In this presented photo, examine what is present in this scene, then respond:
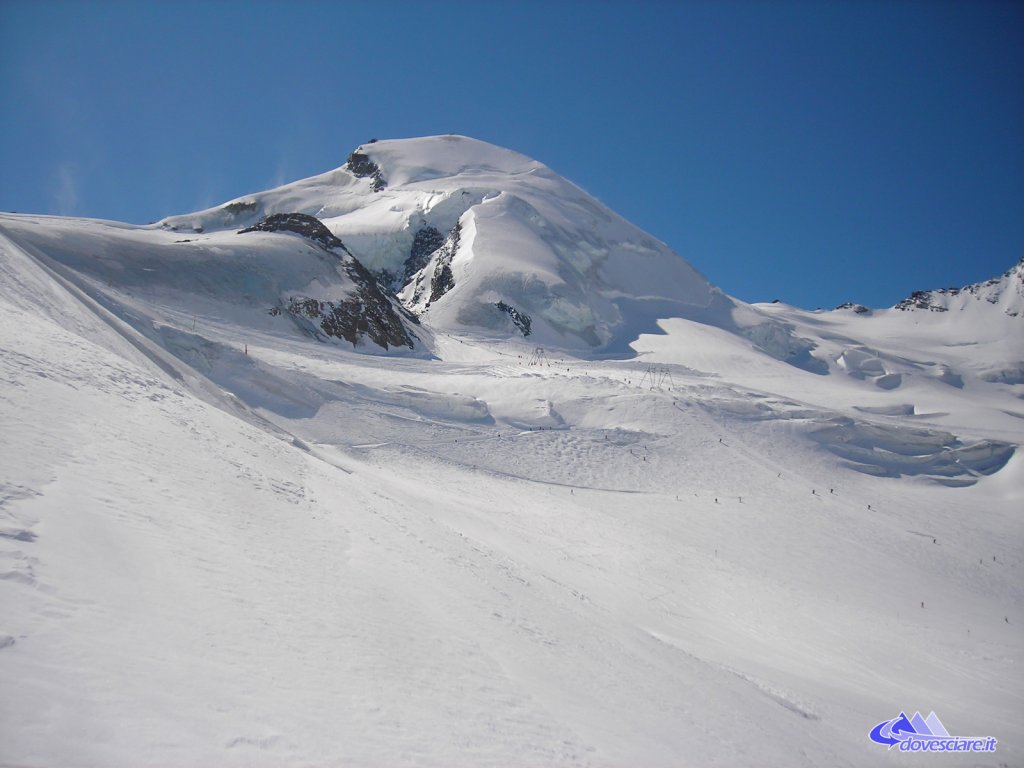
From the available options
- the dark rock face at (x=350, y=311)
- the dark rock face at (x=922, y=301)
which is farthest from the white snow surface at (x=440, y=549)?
the dark rock face at (x=922, y=301)

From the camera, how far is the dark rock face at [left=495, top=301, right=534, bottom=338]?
5391cm

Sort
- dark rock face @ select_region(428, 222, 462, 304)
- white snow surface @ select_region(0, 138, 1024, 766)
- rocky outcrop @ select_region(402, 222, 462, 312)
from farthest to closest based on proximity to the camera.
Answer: rocky outcrop @ select_region(402, 222, 462, 312) < dark rock face @ select_region(428, 222, 462, 304) < white snow surface @ select_region(0, 138, 1024, 766)

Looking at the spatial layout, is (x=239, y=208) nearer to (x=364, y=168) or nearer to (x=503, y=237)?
(x=364, y=168)

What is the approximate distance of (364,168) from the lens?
96.2 meters

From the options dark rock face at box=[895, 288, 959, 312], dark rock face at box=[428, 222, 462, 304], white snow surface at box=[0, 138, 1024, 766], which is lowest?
white snow surface at box=[0, 138, 1024, 766]

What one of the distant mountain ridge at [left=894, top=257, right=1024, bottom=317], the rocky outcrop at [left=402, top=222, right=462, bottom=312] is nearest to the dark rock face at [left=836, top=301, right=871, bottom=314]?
the distant mountain ridge at [left=894, top=257, right=1024, bottom=317]

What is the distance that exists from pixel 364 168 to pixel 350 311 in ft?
212

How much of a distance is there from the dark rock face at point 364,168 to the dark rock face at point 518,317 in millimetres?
44485

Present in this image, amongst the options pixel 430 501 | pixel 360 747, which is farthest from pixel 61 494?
pixel 430 501

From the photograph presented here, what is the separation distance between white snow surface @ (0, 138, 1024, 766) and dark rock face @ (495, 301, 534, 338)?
1200 centimetres

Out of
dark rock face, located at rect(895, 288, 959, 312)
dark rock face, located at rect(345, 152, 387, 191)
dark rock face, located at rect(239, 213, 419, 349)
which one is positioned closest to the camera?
dark rock face, located at rect(239, 213, 419, 349)

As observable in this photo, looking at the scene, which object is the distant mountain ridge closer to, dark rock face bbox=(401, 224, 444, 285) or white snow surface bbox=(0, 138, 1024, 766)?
white snow surface bbox=(0, 138, 1024, 766)

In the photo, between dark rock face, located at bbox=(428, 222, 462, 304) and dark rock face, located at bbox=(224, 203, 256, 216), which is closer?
dark rock face, located at bbox=(428, 222, 462, 304)

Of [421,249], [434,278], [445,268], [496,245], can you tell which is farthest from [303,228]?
[421,249]
